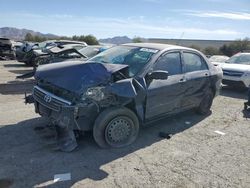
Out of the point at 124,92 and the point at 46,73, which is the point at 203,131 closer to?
the point at 124,92

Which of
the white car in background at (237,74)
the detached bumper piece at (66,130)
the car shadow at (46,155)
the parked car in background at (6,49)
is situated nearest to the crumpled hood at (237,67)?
the white car in background at (237,74)

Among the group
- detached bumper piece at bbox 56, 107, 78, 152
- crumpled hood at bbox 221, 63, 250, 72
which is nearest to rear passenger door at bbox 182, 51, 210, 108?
detached bumper piece at bbox 56, 107, 78, 152

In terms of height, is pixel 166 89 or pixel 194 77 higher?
pixel 194 77

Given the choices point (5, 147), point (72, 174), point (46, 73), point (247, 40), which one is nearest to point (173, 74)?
point (46, 73)

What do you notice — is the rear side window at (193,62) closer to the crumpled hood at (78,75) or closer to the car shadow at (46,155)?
the car shadow at (46,155)

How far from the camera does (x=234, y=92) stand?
35.8 ft

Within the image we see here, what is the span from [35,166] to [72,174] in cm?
60

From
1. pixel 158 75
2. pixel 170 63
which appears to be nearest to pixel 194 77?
pixel 170 63

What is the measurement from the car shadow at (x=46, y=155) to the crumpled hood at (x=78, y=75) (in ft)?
3.45

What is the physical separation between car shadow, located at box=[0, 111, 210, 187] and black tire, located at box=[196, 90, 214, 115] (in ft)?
4.42

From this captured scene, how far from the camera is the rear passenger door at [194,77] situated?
6366 millimetres

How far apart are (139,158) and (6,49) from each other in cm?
1879

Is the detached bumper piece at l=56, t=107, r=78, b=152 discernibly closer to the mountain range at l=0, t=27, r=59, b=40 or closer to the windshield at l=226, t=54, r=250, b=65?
the windshield at l=226, t=54, r=250, b=65

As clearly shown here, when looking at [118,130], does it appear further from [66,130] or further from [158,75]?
[158,75]
